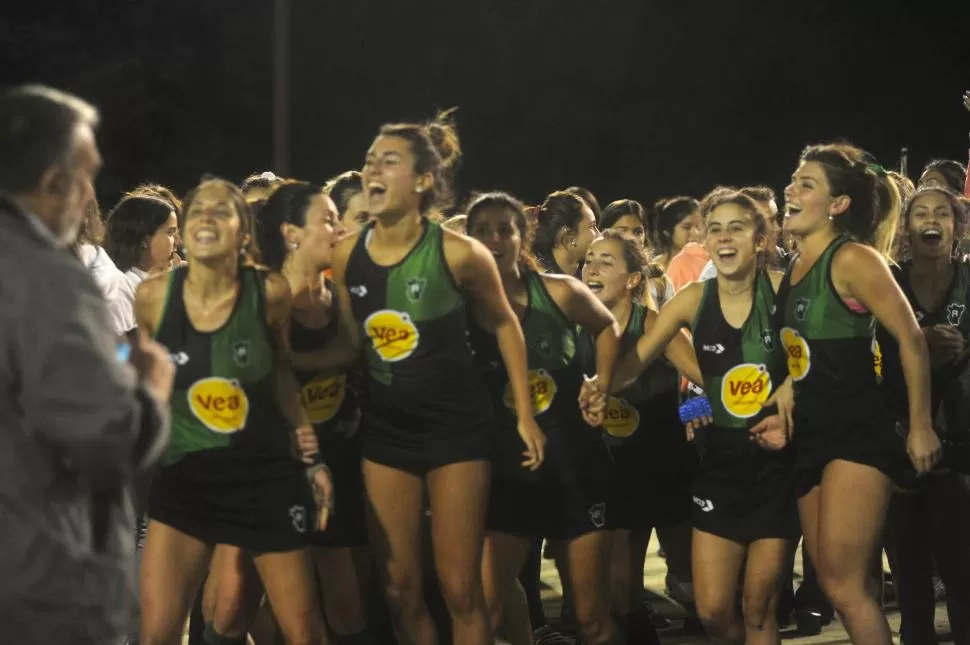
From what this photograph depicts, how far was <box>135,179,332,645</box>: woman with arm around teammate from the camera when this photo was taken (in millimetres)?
4465

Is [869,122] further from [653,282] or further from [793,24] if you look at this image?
[653,282]

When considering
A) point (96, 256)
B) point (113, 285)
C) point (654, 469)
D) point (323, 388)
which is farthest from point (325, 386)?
point (654, 469)

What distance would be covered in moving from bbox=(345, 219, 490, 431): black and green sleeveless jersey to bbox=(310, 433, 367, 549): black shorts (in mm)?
335

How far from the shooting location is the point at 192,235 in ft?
15.0

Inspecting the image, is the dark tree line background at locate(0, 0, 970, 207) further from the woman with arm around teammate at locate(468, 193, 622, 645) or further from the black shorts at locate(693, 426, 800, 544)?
the black shorts at locate(693, 426, 800, 544)

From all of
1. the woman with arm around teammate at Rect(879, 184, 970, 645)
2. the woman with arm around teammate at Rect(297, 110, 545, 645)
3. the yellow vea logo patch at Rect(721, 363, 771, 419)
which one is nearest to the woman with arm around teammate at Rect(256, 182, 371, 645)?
the woman with arm around teammate at Rect(297, 110, 545, 645)

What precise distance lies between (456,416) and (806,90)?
1409 cm

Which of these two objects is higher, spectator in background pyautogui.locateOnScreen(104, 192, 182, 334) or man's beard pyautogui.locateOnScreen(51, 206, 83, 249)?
man's beard pyautogui.locateOnScreen(51, 206, 83, 249)

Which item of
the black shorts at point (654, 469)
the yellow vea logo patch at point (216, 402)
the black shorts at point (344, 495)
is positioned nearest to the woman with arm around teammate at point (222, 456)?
the yellow vea logo patch at point (216, 402)

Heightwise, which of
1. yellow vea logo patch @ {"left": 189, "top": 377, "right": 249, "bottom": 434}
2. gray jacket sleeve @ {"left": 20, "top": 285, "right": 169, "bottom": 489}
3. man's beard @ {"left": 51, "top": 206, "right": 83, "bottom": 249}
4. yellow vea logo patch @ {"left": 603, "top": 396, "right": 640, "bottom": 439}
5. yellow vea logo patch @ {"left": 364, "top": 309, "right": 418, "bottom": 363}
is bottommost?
yellow vea logo patch @ {"left": 603, "top": 396, "right": 640, "bottom": 439}

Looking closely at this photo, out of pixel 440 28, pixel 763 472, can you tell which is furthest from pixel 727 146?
pixel 763 472

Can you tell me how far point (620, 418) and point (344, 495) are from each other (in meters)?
1.35

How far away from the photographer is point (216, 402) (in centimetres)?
450

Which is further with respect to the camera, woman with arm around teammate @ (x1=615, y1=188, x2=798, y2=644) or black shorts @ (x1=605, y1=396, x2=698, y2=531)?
black shorts @ (x1=605, y1=396, x2=698, y2=531)
